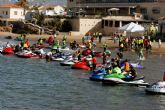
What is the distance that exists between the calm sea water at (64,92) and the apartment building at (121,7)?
137 feet

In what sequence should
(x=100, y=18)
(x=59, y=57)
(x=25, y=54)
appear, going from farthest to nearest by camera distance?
(x=100, y=18) < (x=25, y=54) < (x=59, y=57)

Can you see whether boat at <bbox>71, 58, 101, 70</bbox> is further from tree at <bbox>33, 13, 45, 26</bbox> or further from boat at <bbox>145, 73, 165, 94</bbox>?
tree at <bbox>33, 13, 45, 26</bbox>

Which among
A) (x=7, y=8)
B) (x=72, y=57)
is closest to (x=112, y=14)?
(x=7, y=8)

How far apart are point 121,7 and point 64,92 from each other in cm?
6304

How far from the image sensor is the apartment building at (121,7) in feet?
305

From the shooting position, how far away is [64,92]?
125 ft

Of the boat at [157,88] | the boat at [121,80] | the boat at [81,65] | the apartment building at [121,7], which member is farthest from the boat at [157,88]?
the apartment building at [121,7]

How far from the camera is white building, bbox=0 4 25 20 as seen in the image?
117 m

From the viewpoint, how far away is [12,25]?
108 meters

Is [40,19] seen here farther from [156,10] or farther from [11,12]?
[156,10]

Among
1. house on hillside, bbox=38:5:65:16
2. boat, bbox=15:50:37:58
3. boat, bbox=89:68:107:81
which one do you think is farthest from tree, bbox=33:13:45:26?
boat, bbox=89:68:107:81

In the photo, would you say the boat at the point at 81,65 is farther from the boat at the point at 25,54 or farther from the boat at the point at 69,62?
the boat at the point at 25,54

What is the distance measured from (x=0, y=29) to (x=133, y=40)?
42.4 metres

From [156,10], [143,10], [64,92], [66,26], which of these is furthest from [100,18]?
[64,92]
